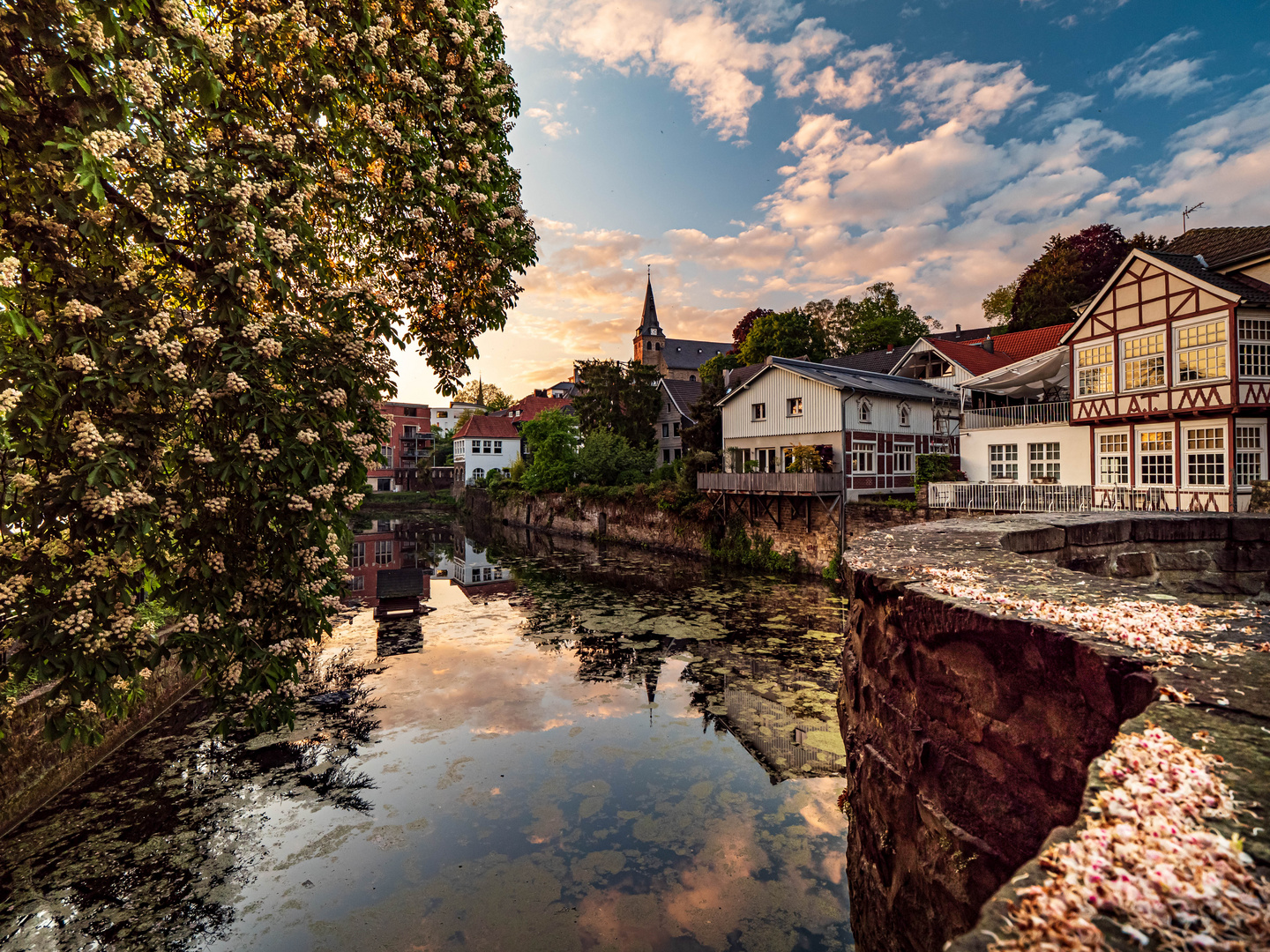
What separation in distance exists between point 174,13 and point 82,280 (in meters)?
1.89

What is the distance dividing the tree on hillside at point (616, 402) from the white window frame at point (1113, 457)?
91.7 feet

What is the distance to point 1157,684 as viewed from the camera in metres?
2.56

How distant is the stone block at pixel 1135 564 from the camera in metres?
7.59

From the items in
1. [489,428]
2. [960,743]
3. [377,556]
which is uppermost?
[489,428]

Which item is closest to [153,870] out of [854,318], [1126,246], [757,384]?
[757,384]

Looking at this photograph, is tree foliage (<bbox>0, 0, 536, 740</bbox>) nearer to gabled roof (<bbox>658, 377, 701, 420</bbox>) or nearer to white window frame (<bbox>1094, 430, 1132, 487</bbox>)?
white window frame (<bbox>1094, 430, 1132, 487</bbox>)

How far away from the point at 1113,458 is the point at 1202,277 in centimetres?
600

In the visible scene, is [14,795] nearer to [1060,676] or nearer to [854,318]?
[1060,676]

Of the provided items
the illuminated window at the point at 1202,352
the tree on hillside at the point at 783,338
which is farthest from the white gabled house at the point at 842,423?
the tree on hillside at the point at 783,338

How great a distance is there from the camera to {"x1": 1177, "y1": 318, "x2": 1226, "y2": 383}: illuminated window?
1659cm

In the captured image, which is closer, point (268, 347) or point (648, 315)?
point (268, 347)

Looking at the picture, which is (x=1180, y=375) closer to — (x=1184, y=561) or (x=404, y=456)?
(x=1184, y=561)

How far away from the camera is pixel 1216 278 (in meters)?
17.2

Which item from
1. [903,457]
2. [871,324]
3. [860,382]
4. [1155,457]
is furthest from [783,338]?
[1155,457]
